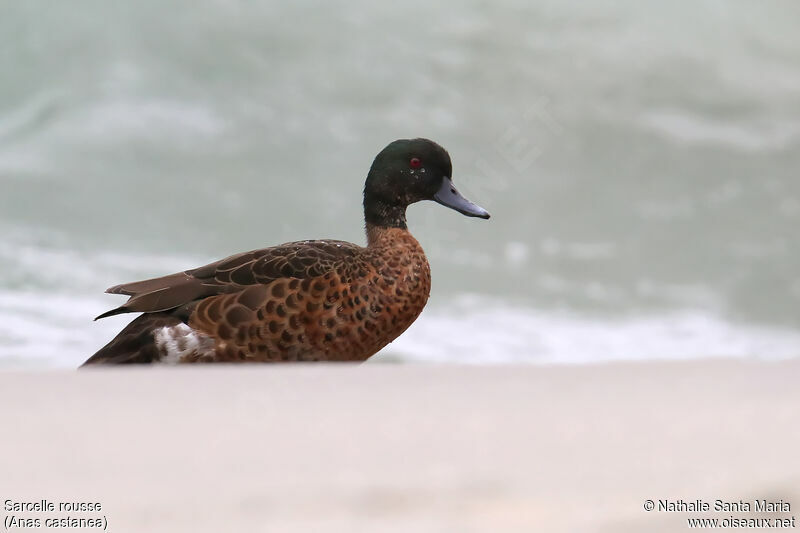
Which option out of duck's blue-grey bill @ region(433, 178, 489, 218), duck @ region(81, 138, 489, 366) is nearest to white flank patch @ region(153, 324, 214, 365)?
duck @ region(81, 138, 489, 366)

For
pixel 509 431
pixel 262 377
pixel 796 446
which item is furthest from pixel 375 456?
pixel 262 377

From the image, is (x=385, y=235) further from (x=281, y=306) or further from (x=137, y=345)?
(x=137, y=345)

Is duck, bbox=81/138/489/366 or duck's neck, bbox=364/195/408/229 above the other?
duck's neck, bbox=364/195/408/229

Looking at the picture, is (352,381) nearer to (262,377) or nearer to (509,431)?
(262,377)

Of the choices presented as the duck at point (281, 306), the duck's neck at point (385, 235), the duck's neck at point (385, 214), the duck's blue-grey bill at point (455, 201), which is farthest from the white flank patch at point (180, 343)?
the duck's blue-grey bill at point (455, 201)

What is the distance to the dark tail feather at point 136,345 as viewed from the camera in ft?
17.7

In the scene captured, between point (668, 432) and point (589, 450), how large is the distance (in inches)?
11.5

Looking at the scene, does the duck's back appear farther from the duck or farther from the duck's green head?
the duck's green head

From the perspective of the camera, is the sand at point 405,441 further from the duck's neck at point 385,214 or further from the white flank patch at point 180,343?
the duck's neck at point 385,214

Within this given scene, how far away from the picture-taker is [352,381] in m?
3.69

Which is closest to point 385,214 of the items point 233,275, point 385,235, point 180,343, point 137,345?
point 385,235

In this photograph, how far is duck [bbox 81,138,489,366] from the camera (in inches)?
205

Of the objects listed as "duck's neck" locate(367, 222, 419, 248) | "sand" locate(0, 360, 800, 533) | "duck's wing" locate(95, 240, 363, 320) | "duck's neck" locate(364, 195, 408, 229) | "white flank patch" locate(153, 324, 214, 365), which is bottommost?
"sand" locate(0, 360, 800, 533)

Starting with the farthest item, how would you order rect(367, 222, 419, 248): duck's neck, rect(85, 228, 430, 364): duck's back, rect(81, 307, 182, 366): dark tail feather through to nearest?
rect(367, 222, 419, 248): duck's neck → rect(81, 307, 182, 366): dark tail feather → rect(85, 228, 430, 364): duck's back
